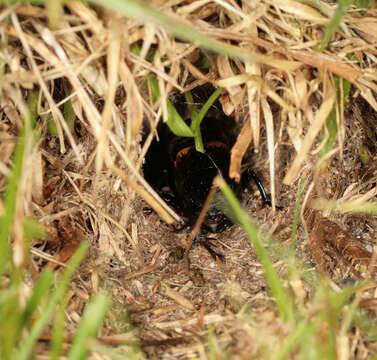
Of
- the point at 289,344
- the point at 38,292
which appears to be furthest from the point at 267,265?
the point at 38,292

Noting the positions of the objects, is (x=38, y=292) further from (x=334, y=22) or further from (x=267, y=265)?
(x=334, y=22)

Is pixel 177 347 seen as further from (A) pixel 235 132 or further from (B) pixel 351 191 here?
(A) pixel 235 132

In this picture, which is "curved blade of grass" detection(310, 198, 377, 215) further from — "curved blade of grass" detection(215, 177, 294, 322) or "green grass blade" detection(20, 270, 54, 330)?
"green grass blade" detection(20, 270, 54, 330)

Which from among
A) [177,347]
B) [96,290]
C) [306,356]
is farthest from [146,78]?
[306,356]

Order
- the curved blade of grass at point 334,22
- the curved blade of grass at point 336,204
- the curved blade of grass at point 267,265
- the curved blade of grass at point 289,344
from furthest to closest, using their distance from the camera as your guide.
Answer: the curved blade of grass at point 336,204 → the curved blade of grass at point 334,22 → the curved blade of grass at point 267,265 → the curved blade of grass at point 289,344

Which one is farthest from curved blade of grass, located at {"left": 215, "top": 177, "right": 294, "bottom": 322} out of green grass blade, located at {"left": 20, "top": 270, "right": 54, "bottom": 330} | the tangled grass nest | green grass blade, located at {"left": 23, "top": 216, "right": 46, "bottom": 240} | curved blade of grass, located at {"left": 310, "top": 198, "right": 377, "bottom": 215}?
curved blade of grass, located at {"left": 310, "top": 198, "right": 377, "bottom": 215}

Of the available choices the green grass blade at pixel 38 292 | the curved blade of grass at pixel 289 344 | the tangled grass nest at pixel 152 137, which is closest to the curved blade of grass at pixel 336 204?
the tangled grass nest at pixel 152 137

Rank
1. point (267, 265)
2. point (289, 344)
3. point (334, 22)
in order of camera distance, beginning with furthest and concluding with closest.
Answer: point (334, 22), point (267, 265), point (289, 344)

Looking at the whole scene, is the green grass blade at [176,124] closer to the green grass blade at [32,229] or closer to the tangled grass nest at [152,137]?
the tangled grass nest at [152,137]
